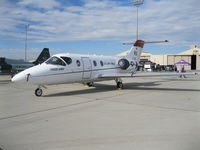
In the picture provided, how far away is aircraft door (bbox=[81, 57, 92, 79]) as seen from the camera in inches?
531

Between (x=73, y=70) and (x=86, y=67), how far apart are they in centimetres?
133

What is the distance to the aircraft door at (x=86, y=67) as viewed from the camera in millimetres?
13491

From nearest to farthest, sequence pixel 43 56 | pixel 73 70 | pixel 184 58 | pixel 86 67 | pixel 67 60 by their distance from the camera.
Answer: pixel 67 60 → pixel 73 70 → pixel 86 67 → pixel 43 56 → pixel 184 58

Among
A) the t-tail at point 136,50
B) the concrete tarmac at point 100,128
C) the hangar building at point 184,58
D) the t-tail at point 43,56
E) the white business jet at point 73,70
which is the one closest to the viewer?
the concrete tarmac at point 100,128

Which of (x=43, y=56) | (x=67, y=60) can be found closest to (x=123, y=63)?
(x=67, y=60)

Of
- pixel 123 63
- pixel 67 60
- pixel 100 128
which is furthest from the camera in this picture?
pixel 123 63

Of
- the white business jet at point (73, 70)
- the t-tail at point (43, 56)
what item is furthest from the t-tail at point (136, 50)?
the t-tail at point (43, 56)

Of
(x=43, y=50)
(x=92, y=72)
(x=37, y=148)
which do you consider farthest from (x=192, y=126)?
(x=43, y=50)

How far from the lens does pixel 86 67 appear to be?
44.7 ft

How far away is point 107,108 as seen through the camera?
826 centimetres

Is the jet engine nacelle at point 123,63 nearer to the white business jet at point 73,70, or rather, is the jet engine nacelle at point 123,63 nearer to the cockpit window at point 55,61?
the white business jet at point 73,70

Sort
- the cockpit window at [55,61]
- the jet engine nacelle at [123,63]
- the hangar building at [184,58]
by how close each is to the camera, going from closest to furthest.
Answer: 1. the cockpit window at [55,61]
2. the jet engine nacelle at [123,63]
3. the hangar building at [184,58]

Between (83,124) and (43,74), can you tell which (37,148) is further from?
(43,74)

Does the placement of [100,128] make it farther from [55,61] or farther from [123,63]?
[123,63]
